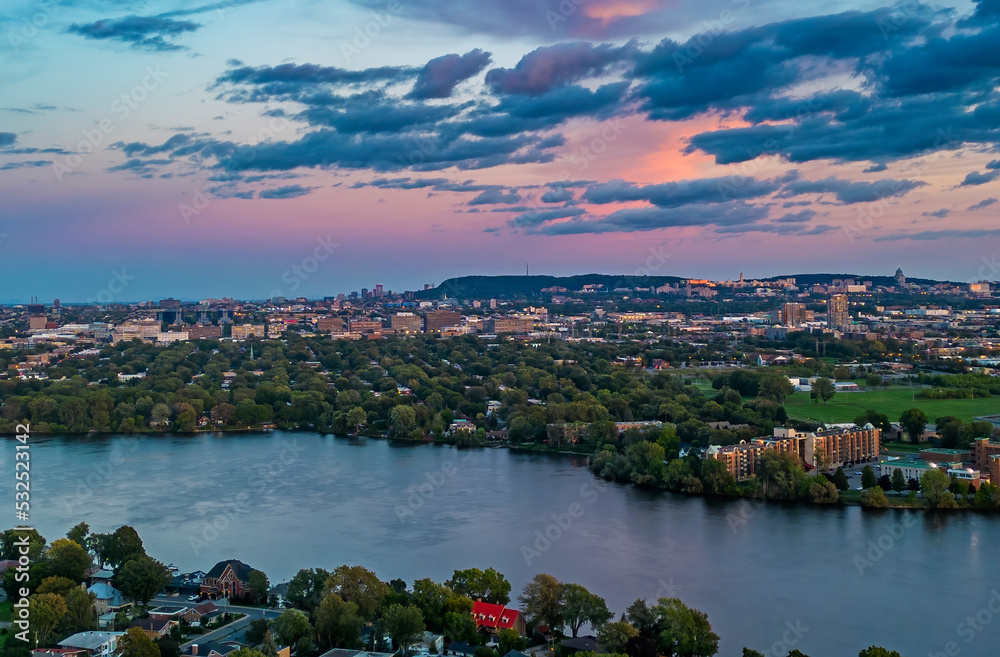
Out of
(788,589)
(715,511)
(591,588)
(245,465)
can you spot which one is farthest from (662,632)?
(245,465)

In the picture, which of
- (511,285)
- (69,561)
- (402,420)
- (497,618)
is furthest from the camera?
(511,285)

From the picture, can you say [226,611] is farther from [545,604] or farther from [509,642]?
[545,604]

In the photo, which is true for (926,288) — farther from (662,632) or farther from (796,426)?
(662,632)

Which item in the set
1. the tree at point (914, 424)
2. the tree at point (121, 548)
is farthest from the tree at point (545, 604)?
the tree at point (914, 424)
